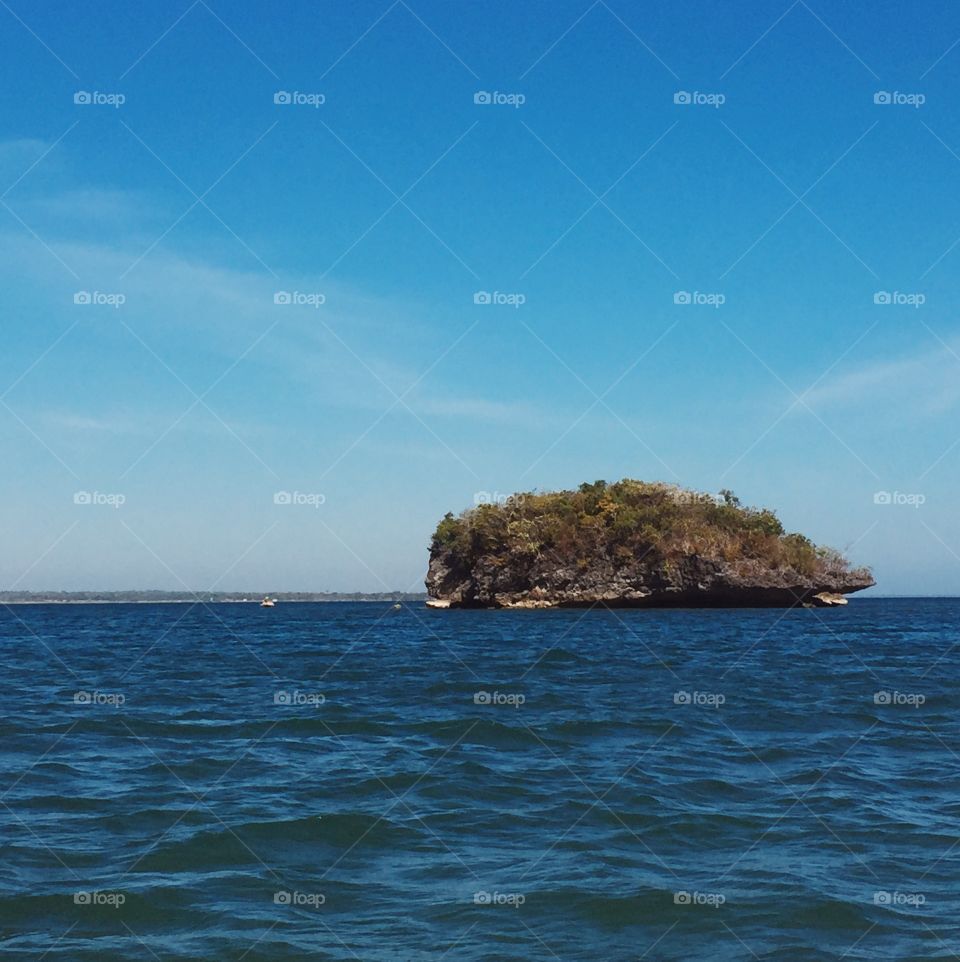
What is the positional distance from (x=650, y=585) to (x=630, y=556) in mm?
3295

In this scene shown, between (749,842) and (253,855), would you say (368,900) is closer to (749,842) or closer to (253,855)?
(253,855)

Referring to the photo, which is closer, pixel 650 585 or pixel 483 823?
pixel 483 823

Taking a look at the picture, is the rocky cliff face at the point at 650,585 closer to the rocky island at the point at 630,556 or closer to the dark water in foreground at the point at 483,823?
the rocky island at the point at 630,556

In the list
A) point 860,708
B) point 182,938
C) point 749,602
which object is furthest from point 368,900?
point 749,602

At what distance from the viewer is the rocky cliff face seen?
9381cm

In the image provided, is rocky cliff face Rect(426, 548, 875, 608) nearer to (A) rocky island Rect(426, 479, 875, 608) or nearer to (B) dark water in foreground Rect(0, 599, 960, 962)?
(A) rocky island Rect(426, 479, 875, 608)

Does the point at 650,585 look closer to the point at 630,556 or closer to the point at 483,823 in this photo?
the point at 630,556

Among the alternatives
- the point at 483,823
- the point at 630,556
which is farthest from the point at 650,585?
the point at 483,823

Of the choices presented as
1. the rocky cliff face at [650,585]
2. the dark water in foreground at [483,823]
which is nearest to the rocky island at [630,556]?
the rocky cliff face at [650,585]

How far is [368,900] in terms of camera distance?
10.2 meters

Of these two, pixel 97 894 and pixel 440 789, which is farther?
pixel 440 789

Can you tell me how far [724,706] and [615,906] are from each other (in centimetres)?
1365

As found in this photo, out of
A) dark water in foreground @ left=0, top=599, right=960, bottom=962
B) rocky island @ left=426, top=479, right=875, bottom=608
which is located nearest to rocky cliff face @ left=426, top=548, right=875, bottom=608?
rocky island @ left=426, top=479, right=875, bottom=608

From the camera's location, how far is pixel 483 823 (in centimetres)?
1305
